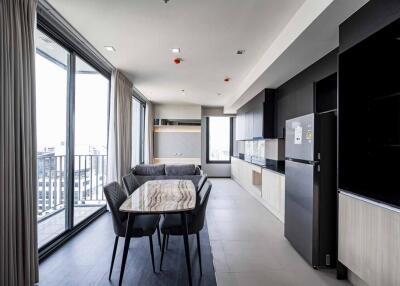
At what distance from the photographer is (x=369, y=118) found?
7.45 ft

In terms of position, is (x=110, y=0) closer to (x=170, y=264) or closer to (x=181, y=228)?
(x=181, y=228)

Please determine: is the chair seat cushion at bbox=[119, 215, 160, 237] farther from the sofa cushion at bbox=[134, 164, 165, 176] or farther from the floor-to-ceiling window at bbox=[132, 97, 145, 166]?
the floor-to-ceiling window at bbox=[132, 97, 145, 166]

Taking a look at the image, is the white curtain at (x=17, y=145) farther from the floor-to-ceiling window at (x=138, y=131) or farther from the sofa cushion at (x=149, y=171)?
the floor-to-ceiling window at (x=138, y=131)

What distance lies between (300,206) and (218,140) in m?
6.18

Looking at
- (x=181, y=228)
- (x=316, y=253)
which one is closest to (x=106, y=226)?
(x=181, y=228)

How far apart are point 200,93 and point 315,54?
3802mm

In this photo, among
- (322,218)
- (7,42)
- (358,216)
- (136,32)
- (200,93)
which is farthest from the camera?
(200,93)

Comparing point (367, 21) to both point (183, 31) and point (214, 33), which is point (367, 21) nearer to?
point (214, 33)

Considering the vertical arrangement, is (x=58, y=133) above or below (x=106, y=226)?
above

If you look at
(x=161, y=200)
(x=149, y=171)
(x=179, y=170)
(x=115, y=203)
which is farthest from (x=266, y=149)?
(x=115, y=203)

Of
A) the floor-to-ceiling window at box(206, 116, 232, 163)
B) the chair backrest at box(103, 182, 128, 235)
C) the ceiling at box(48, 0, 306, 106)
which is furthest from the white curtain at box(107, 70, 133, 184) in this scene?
the floor-to-ceiling window at box(206, 116, 232, 163)

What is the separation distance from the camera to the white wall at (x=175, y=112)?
829cm

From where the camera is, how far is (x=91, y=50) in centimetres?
343

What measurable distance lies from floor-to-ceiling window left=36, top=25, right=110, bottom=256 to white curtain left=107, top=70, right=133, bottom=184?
0.23 metres
